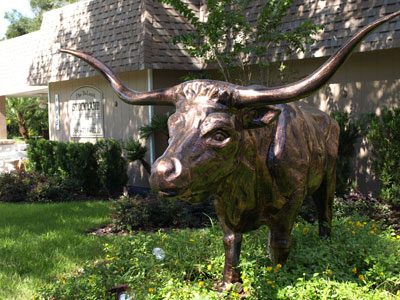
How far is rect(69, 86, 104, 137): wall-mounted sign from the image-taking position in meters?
12.0

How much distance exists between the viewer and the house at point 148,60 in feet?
25.9

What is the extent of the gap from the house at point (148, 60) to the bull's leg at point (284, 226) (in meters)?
5.16

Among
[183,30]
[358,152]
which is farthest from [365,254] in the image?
[183,30]

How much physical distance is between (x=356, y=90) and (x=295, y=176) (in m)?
5.88

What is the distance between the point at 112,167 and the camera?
33.0 feet

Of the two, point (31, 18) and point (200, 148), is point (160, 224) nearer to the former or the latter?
point (200, 148)

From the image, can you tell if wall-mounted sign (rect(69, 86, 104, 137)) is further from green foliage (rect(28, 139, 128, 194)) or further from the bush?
the bush

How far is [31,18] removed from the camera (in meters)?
45.1

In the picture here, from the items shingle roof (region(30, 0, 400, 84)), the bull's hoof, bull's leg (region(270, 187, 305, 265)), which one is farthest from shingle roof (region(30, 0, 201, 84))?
bull's leg (region(270, 187, 305, 265))

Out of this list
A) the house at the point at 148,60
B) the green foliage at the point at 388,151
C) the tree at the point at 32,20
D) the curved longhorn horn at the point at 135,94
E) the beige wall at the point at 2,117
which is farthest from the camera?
the tree at the point at 32,20

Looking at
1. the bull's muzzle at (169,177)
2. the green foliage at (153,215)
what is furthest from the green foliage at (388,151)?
the bull's muzzle at (169,177)

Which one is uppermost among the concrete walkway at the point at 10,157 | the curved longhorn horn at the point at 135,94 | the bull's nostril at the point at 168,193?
the curved longhorn horn at the point at 135,94

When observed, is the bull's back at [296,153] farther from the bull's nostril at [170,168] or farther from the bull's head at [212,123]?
the bull's nostril at [170,168]

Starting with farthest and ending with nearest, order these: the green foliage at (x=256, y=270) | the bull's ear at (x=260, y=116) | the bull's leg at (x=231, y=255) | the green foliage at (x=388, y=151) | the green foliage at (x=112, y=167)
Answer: the green foliage at (x=112, y=167) → the green foliage at (x=388, y=151) → the bull's leg at (x=231, y=255) → the green foliage at (x=256, y=270) → the bull's ear at (x=260, y=116)
